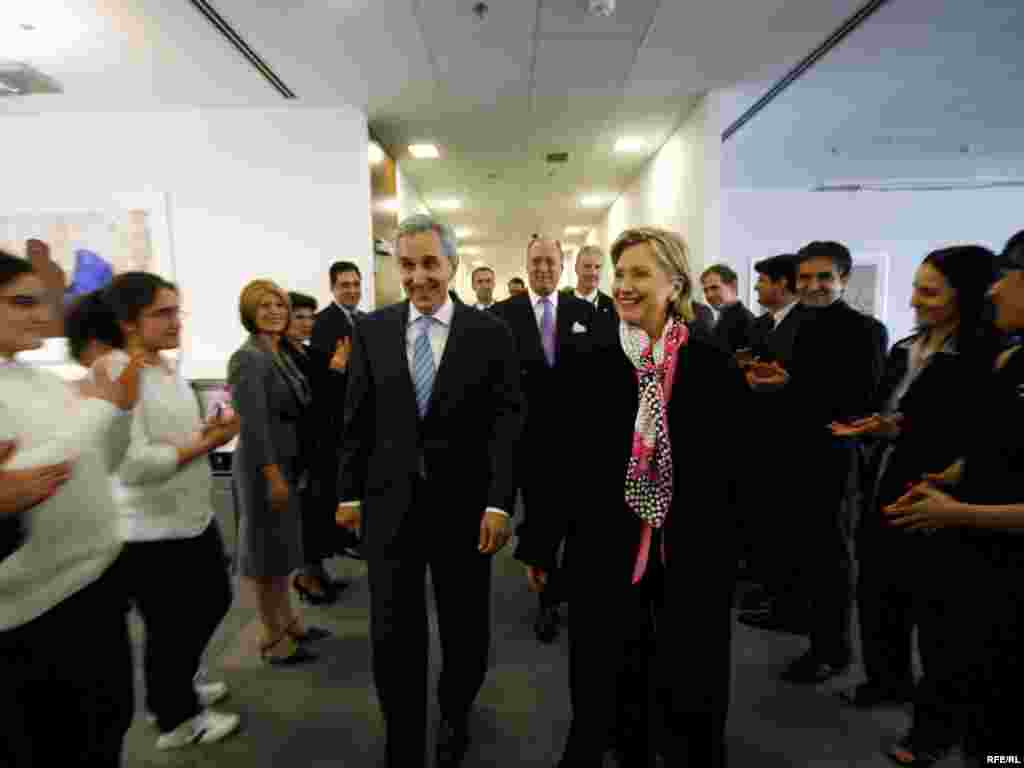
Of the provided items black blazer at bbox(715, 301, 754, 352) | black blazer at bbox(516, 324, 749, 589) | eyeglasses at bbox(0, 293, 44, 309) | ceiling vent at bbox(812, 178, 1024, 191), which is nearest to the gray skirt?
eyeglasses at bbox(0, 293, 44, 309)

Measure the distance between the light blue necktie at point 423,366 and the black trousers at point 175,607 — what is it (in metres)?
0.97

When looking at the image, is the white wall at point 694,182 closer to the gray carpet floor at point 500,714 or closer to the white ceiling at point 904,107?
the white ceiling at point 904,107

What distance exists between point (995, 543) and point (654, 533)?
0.90m

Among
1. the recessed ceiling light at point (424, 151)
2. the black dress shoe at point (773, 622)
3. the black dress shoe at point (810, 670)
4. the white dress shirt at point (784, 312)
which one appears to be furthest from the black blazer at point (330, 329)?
the recessed ceiling light at point (424, 151)

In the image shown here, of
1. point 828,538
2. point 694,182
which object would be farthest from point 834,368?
point 694,182

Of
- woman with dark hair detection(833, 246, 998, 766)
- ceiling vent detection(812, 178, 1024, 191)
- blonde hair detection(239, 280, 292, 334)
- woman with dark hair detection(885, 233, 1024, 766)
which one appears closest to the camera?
woman with dark hair detection(885, 233, 1024, 766)


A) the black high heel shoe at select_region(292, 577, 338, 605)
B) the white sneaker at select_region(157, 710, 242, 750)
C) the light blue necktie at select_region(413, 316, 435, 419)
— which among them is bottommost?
the black high heel shoe at select_region(292, 577, 338, 605)

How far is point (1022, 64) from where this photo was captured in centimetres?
436

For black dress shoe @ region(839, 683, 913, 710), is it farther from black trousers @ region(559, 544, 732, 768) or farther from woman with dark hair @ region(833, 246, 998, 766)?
black trousers @ region(559, 544, 732, 768)

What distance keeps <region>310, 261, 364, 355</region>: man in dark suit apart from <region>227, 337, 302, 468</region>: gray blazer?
1.07 m

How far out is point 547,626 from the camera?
2668 millimetres

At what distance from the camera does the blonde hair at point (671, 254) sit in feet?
5.00

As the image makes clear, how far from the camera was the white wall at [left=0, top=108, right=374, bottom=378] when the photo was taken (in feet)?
16.2

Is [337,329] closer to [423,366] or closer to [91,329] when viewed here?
[91,329]
